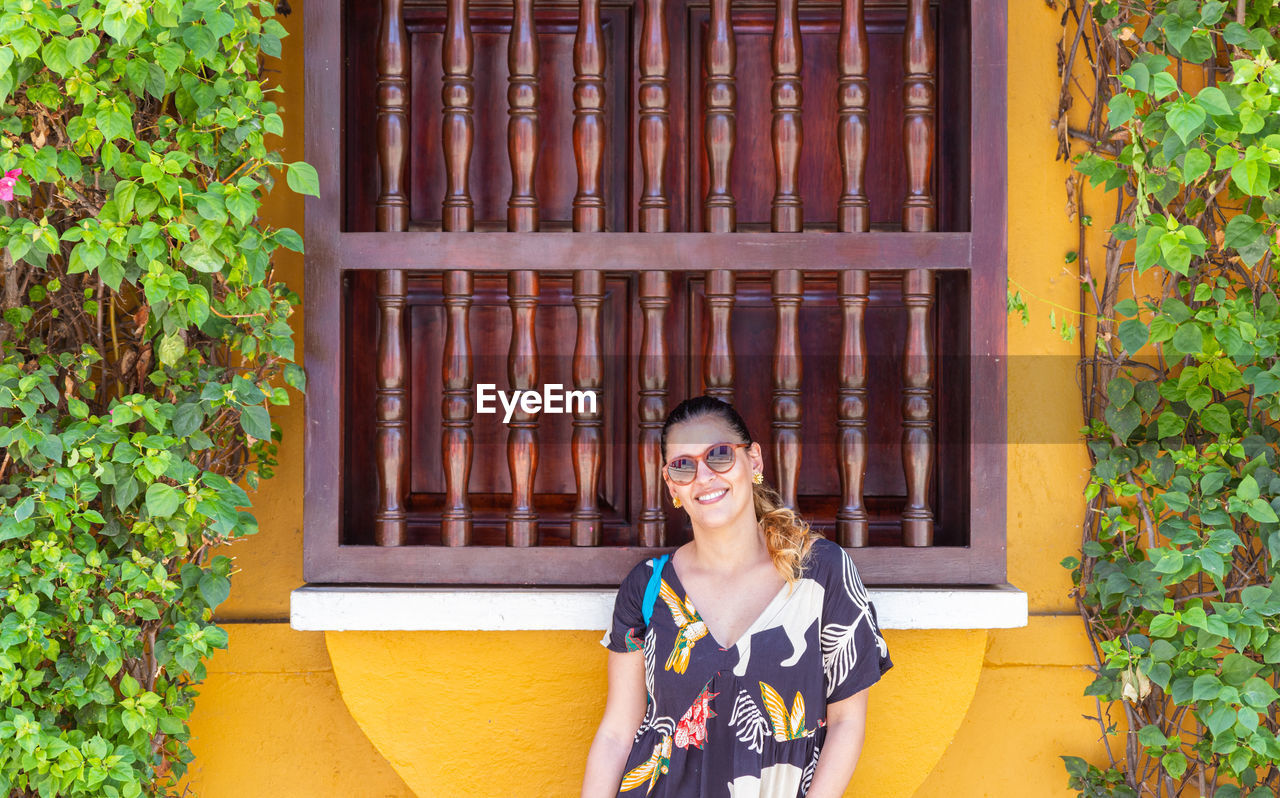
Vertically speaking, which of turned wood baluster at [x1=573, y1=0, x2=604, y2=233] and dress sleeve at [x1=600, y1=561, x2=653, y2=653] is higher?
turned wood baluster at [x1=573, y1=0, x2=604, y2=233]

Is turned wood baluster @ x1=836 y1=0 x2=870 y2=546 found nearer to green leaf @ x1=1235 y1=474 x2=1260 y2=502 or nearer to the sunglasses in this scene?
the sunglasses

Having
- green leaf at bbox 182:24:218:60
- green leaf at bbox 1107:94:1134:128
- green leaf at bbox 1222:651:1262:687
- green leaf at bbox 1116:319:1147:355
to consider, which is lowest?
green leaf at bbox 1222:651:1262:687

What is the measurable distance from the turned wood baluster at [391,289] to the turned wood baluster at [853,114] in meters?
1.00

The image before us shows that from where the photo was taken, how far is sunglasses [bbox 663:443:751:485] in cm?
192

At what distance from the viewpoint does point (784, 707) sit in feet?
6.19

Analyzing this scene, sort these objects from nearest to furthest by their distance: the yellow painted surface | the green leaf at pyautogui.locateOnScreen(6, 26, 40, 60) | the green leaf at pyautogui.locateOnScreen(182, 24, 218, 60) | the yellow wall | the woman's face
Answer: the green leaf at pyautogui.locateOnScreen(6, 26, 40, 60) → the green leaf at pyautogui.locateOnScreen(182, 24, 218, 60) → the woman's face → the yellow painted surface → the yellow wall

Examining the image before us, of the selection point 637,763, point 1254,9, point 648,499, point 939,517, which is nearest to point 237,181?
point 648,499

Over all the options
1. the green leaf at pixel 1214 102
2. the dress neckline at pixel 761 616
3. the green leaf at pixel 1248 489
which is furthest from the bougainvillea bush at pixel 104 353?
the green leaf at pixel 1248 489

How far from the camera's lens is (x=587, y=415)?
2215 millimetres

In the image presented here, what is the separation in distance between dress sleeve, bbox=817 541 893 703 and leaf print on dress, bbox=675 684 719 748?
236mm

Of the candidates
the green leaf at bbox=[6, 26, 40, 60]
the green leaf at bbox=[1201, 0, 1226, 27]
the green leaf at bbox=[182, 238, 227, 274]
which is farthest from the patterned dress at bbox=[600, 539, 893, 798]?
the green leaf at bbox=[6, 26, 40, 60]

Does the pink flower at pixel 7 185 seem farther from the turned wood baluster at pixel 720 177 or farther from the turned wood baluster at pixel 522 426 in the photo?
the turned wood baluster at pixel 720 177

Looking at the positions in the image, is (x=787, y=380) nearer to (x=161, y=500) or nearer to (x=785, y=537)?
(x=785, y=537)

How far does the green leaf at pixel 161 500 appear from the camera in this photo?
6.11ft
